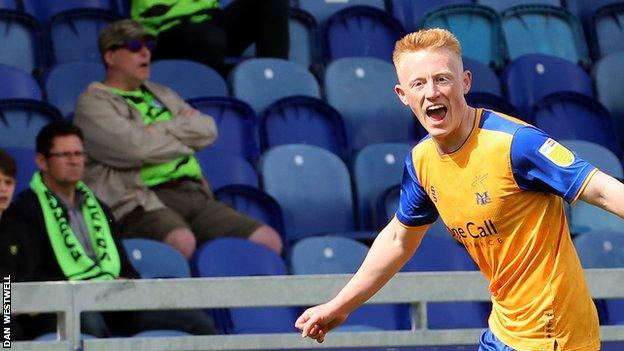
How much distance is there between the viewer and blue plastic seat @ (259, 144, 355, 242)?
848 centimetres

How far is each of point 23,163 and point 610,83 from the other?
165 inches

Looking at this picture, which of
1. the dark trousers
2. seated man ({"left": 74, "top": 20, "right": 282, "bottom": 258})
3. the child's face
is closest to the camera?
the child's face

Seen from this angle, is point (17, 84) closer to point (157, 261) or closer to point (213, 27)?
point (213, 27)

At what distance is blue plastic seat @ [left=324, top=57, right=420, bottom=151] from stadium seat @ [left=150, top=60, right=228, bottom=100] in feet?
2.72

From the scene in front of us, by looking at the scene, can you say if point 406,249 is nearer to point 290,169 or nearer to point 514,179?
point 514,179

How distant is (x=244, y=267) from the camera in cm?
765

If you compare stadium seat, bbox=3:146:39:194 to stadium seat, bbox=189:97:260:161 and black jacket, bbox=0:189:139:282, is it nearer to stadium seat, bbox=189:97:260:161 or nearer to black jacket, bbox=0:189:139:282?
black jacket, bbox=0:189:139:282

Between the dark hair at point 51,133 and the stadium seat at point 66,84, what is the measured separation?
1.05m

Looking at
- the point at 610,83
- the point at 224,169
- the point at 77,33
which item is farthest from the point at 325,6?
the point at 224,169

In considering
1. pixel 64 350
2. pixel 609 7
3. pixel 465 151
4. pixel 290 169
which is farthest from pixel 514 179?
pixel 609 7

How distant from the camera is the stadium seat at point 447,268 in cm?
793

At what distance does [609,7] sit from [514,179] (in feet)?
21.0

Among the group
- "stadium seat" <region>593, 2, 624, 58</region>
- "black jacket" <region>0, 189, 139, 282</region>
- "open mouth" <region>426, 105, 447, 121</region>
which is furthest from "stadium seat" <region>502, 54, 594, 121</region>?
"open mouth" <region>426, 105, 447, 121</region>

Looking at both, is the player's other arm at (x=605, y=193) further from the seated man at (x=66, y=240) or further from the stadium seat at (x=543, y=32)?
the stadium seat at (x=543, y=32)
